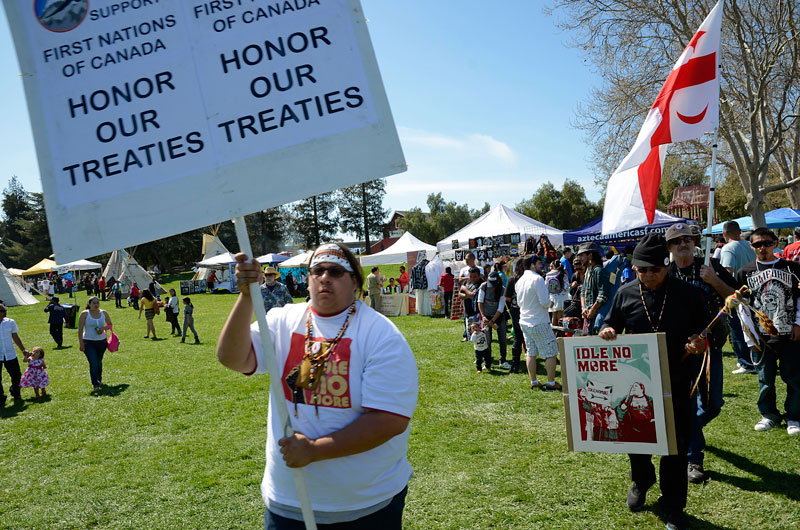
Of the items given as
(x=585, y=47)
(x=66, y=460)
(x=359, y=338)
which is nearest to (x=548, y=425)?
(x=359, y=338)

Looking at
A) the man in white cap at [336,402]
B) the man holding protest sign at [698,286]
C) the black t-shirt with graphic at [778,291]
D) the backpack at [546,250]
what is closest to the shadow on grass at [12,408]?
the man in white cap at [336,402]

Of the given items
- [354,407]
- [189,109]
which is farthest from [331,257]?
[189,109]

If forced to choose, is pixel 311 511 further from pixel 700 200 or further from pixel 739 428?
pixel 700 200

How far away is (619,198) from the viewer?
17.1 ft

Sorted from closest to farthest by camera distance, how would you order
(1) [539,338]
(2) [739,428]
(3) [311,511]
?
(3) [311,511], (2) [739,428], (1) [539,338]

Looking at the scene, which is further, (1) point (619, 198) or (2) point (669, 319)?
(1) point (619, 198)

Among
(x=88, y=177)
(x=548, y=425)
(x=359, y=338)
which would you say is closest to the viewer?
(x=88, y=177)

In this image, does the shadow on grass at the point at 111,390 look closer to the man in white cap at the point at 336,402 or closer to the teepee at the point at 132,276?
the man in white cap at the point at 336,402

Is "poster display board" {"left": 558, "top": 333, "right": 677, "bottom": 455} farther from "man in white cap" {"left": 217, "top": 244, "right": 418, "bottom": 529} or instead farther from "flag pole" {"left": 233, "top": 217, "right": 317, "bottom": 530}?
"flag pole" {"left": 233, "top": 217, "right": 317, "bottom": 530}

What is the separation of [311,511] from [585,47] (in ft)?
63.0

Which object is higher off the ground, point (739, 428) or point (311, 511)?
point (311, 511)

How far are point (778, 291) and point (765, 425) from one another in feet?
4.89

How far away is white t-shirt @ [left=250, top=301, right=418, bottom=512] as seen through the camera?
198 cm

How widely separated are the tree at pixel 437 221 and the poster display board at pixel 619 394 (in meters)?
58.5
